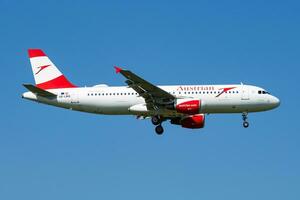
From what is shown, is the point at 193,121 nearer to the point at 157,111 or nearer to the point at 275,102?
the point at 157,111

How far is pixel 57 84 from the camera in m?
64.2

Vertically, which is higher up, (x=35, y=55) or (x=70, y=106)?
(x=35, y=55)

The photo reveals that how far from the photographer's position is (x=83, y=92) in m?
62.5

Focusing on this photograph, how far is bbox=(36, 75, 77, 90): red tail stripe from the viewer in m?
64.1

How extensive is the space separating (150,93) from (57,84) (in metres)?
9.95

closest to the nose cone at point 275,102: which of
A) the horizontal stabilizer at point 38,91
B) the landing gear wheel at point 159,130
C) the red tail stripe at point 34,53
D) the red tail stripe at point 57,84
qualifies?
the landing gear wheel at point 159,130

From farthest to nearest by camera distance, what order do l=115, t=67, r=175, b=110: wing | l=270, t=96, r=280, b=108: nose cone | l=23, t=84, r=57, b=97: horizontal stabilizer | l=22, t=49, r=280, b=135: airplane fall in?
l=270, t=96, r=280, b=108: nose cone, l=23, t=84, r=57, b=97: horizontal stabilizer, l=22, t=49, r=280, b=135: airplane, l=115, t=67, r=175, b=110: wing

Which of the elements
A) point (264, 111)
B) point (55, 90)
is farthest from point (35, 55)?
point (264, 111)

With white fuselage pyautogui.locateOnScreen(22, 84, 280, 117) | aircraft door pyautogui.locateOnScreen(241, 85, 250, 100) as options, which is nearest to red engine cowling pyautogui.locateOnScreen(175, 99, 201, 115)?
white fuselage pyautogui.locateOnScreen(22, 84, 280, 117)

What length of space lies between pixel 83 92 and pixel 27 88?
202 inches

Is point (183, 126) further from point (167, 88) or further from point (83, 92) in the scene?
point (83, 92)

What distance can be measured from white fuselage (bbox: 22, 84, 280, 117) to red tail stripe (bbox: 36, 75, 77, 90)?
1110 mm

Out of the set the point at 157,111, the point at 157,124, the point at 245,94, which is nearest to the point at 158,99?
the point at 157,111

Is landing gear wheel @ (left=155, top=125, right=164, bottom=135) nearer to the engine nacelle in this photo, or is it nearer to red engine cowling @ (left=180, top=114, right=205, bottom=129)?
the engine nacelle
